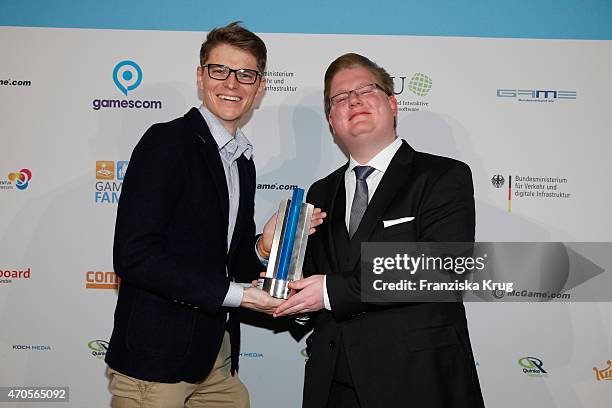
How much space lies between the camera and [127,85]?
2828mm

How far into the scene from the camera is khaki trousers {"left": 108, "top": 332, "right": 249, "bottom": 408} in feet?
6.14

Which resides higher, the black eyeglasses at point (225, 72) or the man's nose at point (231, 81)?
the black eyeglasses at point (225, 72)

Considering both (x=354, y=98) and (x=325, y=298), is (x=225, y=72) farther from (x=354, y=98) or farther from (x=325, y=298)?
(x=325, y=298)

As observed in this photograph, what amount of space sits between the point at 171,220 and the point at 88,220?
1.16 metres

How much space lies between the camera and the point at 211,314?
2006 millimetres

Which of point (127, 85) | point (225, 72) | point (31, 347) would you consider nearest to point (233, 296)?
point (225, 72)

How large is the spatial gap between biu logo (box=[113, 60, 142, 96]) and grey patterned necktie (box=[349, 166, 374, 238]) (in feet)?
4.63

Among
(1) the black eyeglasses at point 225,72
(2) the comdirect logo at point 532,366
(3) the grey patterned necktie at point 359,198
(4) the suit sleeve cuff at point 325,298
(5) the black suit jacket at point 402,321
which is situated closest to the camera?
(5) the black suit jacket at point 402,321

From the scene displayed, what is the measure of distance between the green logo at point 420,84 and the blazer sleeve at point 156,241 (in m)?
1.45

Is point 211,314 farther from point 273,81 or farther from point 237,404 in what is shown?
point 273,81

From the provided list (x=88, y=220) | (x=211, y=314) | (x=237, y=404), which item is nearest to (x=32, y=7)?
(x=88, y=220)

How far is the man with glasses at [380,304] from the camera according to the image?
70.9 inches

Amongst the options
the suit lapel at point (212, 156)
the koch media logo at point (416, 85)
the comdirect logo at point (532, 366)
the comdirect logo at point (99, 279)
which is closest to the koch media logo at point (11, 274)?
the comdirect logo at point (99, 279)

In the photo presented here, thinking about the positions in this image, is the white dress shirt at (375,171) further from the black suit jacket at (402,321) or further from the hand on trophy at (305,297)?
the hand on trophy at (305,297)
